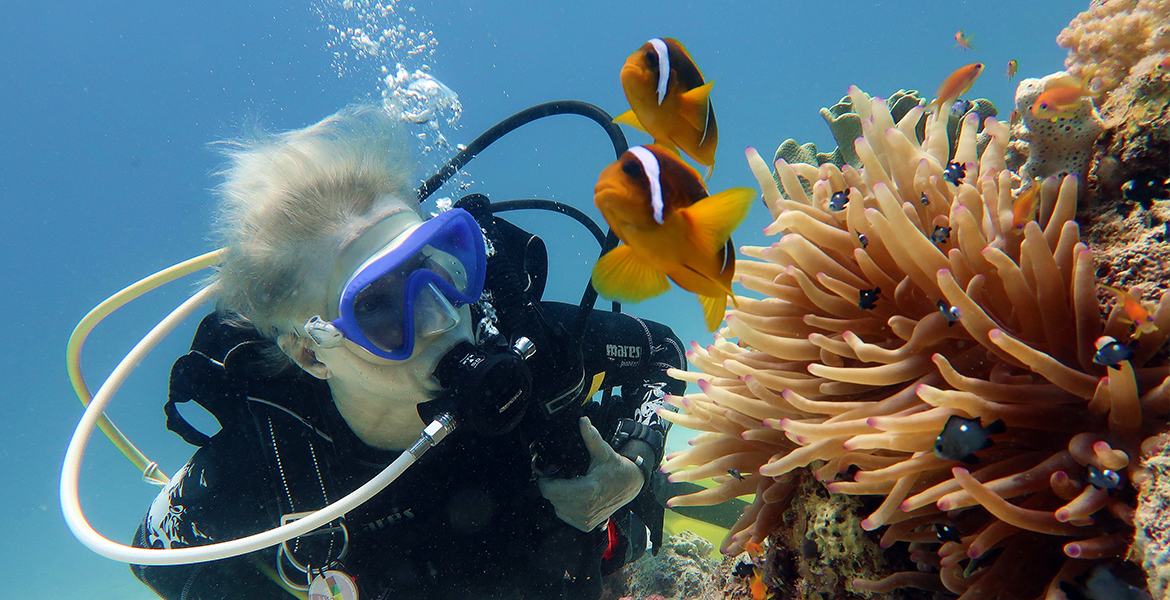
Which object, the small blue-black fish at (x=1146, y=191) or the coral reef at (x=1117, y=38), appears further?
the coral reef at (x=1117, y=38)

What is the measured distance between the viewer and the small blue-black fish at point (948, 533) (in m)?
0.91

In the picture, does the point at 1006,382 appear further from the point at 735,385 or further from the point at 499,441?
the point at 499,441

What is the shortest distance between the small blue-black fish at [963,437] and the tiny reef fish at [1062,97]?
87cm

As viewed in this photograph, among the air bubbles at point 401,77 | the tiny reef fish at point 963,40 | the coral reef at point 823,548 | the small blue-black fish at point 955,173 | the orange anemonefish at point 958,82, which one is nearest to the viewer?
the coral reef at point 823,548

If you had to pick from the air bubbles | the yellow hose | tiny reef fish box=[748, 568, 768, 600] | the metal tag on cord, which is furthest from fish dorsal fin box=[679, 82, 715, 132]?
the air bubbles

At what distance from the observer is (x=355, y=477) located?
2.69 m

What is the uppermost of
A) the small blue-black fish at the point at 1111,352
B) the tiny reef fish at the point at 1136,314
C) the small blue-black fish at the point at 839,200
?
the small blue-black fish at the point at 839,200

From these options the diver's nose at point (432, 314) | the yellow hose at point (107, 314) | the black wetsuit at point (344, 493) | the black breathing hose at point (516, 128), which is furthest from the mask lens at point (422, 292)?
the yellow hose at point (107, 314)

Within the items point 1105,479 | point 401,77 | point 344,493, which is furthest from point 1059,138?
point 401,77

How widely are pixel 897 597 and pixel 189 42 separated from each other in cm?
6190

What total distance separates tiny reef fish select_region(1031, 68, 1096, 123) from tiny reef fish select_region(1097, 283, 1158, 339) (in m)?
0.55

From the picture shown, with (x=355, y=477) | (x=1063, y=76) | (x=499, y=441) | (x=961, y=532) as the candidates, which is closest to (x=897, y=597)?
(x=961, y=532)

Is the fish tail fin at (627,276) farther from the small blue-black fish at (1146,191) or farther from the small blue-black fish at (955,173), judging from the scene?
the small blue-black fish at (1146,191)

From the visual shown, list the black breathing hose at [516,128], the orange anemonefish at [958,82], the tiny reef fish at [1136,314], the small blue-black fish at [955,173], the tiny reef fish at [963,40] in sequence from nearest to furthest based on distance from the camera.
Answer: the tiny reef fish at [1136,314] < the small blue-black fish at [955,173] < the orange anemonefish at [958,82] < the black breathing hose at [516,128] < the tiny reef fish at [963,40]
